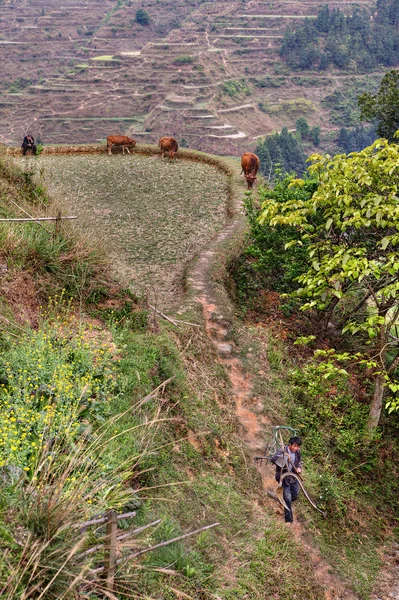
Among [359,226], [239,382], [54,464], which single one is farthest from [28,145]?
[54,464]

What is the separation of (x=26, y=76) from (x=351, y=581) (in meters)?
139

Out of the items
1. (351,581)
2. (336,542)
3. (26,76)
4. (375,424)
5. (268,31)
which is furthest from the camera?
(268,31)

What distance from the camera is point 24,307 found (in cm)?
748

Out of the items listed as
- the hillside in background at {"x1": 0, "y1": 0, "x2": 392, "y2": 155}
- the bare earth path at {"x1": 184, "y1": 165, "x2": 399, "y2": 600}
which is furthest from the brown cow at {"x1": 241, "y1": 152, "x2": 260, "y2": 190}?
the hillside in background at {"x1": 0, "y1": 0, "x2": 392, "y2": 155}

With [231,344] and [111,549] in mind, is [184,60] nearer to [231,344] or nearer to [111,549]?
[231,344]

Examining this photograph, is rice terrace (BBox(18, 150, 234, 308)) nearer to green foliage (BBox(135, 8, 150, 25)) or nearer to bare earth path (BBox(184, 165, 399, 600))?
bare earth path (BBox(184, 165, 399, 600))

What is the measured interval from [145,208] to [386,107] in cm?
985

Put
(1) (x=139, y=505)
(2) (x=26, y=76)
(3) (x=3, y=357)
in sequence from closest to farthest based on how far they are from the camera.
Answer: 1. (1) (x=139, y=505)
2. (3) (x=3, y=357)
3. (2) (x=26, y=76)

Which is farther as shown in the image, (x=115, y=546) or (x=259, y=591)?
(x=259, y=591)

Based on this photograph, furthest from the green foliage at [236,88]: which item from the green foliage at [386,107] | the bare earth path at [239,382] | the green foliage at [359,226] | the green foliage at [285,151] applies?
the green foliage at [359,226]

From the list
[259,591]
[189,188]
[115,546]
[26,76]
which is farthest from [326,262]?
[26,76]

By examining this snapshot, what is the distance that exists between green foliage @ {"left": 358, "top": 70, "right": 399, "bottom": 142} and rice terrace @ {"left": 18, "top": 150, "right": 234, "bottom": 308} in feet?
18.8

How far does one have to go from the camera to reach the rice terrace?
1148 centimetres

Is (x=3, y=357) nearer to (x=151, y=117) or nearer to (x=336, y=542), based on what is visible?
(x=336, y=542)
